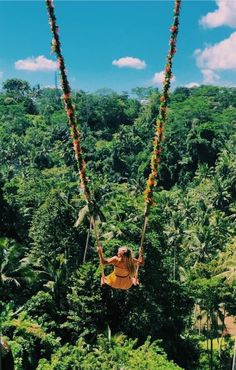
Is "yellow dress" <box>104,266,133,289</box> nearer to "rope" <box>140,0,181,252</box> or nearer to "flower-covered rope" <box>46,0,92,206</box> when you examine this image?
"rope" <box>140,0,181,252</box>

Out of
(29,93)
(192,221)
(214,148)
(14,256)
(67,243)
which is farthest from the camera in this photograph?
(29,93)

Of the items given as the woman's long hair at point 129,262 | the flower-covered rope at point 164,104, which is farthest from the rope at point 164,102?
the woman's long hair at point 129,262

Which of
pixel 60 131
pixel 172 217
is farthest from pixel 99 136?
pixel 172 217

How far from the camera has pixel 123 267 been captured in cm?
1046

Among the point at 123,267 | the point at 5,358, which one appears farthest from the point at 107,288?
the point at 123,267

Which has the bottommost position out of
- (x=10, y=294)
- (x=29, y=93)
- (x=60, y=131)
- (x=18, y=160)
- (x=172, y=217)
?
(x=10, y=294)

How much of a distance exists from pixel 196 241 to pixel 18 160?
165ft

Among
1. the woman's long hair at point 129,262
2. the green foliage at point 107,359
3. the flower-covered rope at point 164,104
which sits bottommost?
the green foliage at point 107,359

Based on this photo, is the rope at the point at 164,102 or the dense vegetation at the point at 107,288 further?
the dense vegetation at the point at 107,288

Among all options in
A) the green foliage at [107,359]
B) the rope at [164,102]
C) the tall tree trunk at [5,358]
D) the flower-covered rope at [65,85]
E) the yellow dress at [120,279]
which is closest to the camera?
the flower-covered rope at [65,85]

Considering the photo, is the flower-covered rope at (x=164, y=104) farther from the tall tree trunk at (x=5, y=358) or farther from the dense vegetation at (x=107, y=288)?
the dense vegetation at (x=107, y=288)

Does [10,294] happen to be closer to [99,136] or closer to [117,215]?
[117,215]

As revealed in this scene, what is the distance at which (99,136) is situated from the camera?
11350 cm

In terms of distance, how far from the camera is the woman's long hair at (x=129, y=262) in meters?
10.4
